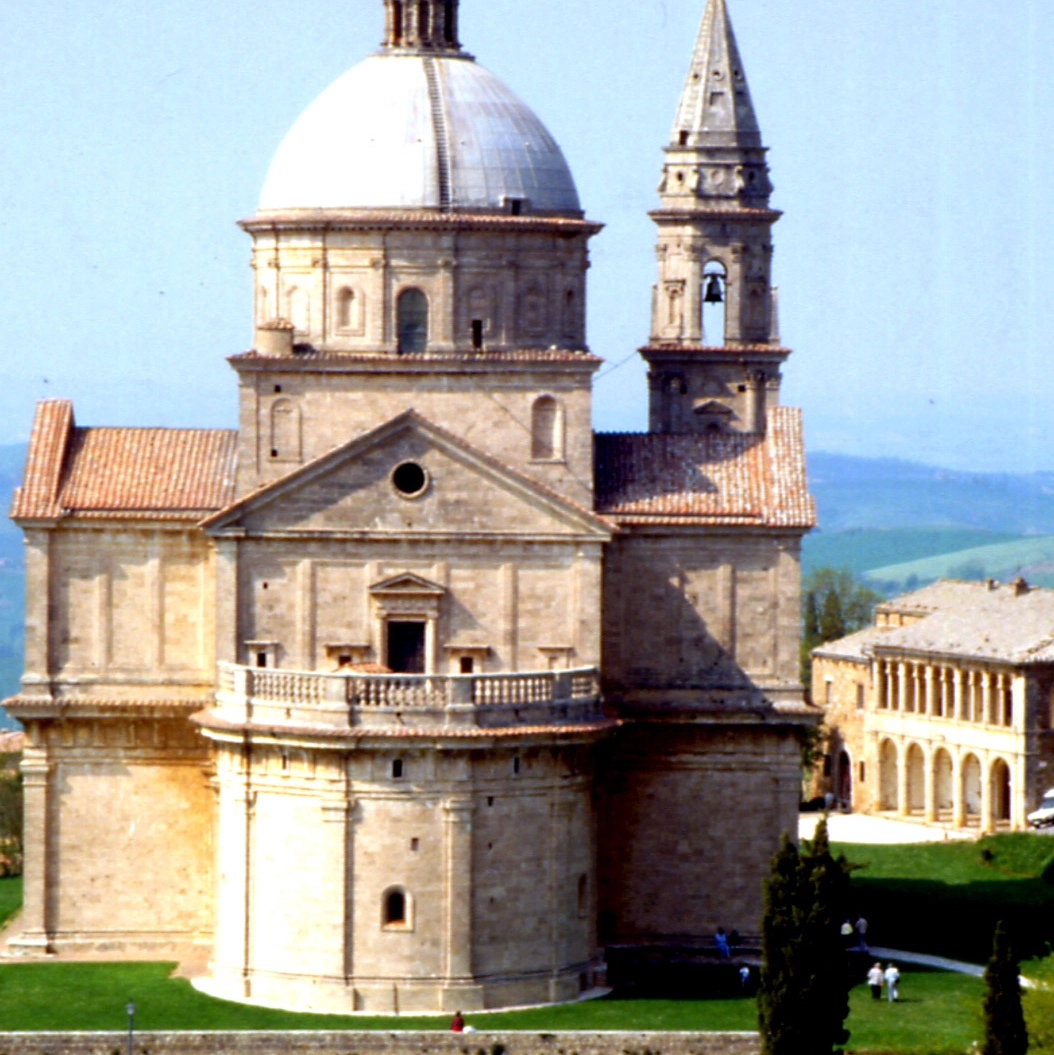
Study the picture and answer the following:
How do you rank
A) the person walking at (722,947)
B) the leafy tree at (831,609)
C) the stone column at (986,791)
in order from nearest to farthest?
the person walking at (722,947) → the stone column at (986,791) → the leafy tree at (831,609)

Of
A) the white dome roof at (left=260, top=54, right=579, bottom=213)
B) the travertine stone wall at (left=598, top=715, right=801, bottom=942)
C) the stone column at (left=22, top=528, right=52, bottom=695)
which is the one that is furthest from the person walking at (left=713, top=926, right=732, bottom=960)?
the white dome roof at (left=260, top=54, right=579, bottom=213)

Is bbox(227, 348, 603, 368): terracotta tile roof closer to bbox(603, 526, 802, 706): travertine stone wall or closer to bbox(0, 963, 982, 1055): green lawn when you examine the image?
bbox(603, 526, 802, 706): travertine stone wall

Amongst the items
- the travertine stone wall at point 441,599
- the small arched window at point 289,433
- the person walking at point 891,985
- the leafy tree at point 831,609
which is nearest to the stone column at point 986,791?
the leafy tree at point 831,609

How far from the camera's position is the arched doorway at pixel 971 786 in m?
113

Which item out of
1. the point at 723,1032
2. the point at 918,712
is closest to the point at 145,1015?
the point at 723,1032

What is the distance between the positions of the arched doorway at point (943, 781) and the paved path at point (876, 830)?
2959 mm

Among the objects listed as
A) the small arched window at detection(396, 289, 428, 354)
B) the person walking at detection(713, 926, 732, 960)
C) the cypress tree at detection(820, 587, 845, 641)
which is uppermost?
the small arched window at detection(396, 289, 428, 354)

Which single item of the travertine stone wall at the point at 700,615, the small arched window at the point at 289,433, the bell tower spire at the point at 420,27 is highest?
the bell tower spire at the point at 420,27

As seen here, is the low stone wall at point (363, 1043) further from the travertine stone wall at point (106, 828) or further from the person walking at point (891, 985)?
the travertine stone wall at point (106, 828)

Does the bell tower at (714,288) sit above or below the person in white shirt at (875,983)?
above

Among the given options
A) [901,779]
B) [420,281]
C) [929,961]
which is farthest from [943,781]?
[420,281]

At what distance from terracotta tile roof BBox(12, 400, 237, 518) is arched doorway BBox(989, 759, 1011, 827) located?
41.1m

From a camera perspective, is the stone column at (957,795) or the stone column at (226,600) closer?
the stone column at (226,600)

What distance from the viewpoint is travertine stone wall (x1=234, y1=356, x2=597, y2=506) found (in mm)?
76125
